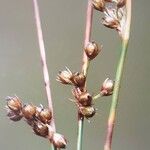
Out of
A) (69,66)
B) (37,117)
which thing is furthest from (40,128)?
(69,66)

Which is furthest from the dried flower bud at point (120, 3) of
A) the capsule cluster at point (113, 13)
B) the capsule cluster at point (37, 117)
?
the capsule cluster at point (37, 117)

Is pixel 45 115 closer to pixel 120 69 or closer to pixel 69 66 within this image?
pixel 120 69

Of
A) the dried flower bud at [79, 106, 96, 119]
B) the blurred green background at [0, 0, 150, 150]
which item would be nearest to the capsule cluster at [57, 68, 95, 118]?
the dried flower bud at [79, 106, 96, 119]

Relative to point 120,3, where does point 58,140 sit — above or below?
below

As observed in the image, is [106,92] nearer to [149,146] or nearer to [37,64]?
[37,64]

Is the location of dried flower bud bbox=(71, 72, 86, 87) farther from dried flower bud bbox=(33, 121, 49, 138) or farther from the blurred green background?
the blurred green background

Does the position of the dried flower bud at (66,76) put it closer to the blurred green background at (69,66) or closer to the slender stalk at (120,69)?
the slender stalk at (120,69)

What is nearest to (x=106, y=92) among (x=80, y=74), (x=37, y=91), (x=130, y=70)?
(x=80, y=74)
